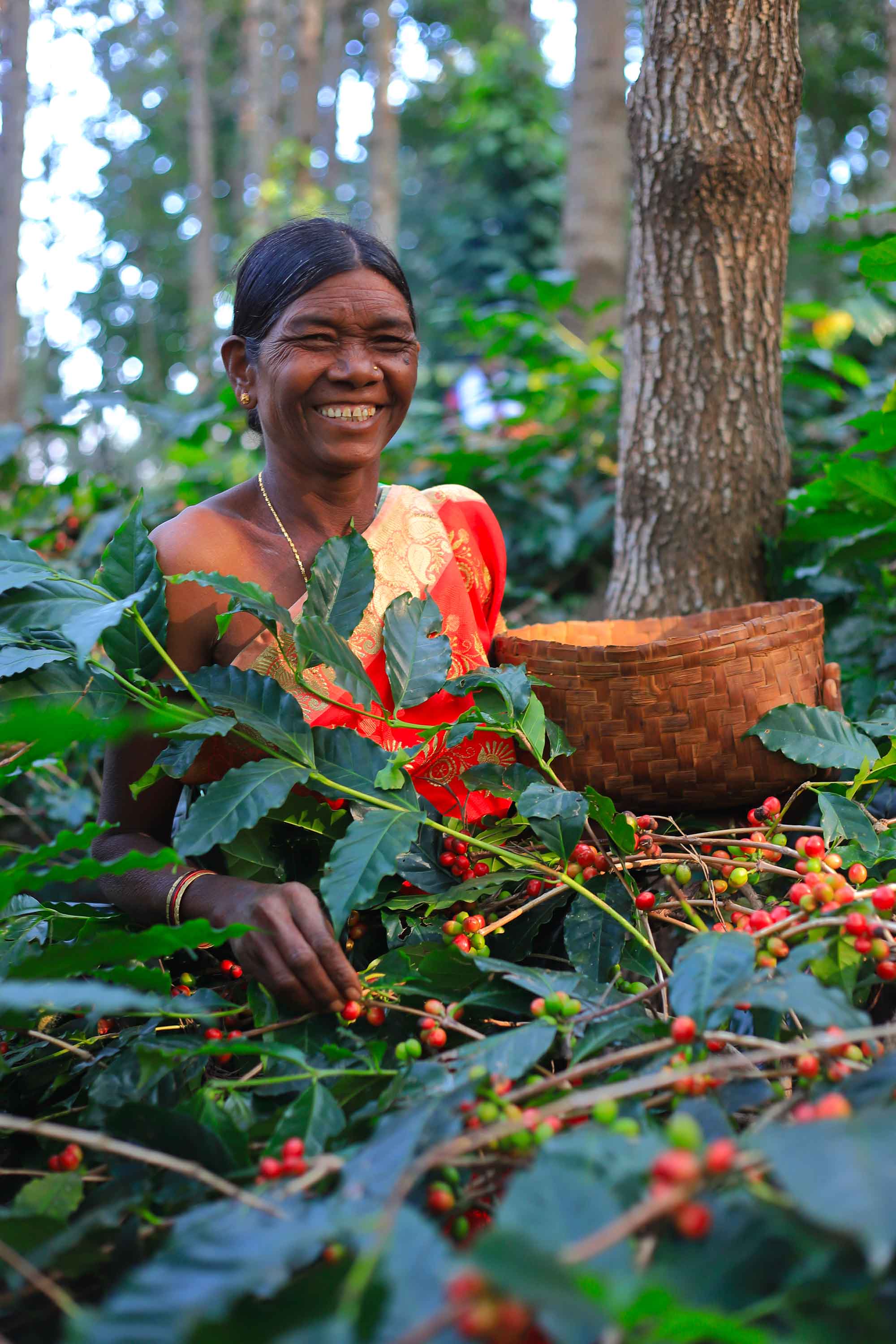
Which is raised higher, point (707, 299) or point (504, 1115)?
point (707, 299)

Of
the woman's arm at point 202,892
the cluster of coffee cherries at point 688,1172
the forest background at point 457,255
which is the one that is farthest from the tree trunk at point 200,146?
the cluster of coffee cherries at point 688,1172

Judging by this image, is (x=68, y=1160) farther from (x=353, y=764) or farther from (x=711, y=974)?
(x=711, y=974)

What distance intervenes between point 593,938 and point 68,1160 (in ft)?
2.46

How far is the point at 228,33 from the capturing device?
76.5 feet

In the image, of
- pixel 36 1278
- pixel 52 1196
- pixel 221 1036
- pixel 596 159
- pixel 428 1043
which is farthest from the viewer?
pixel 596 159

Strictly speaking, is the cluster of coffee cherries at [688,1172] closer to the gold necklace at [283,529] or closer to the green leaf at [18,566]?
the green leaf at [18,566]

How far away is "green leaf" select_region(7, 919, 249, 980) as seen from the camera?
46.2 inches

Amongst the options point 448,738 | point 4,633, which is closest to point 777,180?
point 448,738

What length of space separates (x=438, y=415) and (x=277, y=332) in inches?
153

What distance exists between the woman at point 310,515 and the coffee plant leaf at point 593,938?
28 centimetres

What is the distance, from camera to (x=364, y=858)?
1354 millimetres

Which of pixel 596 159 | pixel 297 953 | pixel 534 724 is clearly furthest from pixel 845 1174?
pixel 596 159

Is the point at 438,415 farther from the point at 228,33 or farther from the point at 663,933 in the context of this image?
the point at 228,33

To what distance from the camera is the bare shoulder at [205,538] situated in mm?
1905
